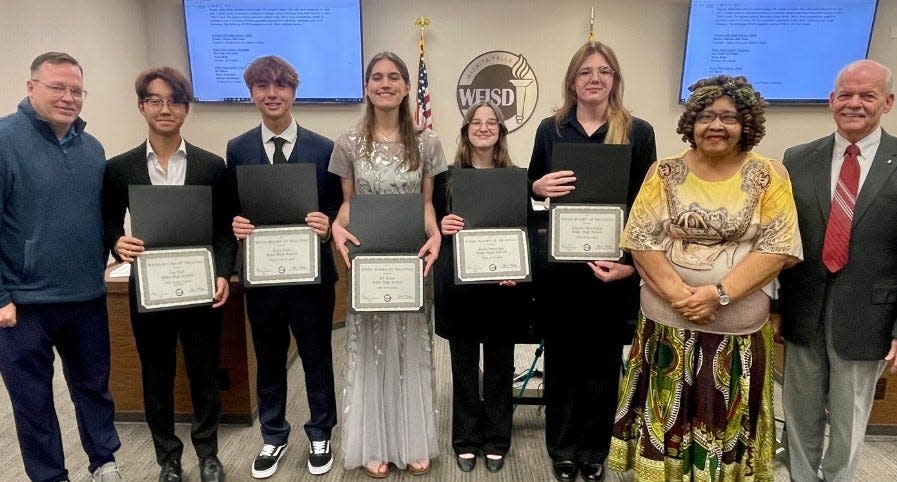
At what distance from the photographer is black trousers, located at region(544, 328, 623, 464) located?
6.76 feet

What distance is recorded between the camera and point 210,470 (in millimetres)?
2207

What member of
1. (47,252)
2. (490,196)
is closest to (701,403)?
(490,196)

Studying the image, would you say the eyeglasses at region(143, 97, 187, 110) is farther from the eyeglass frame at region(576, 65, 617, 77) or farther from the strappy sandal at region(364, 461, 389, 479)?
the strappy sandal at region(364, 461, 389, 479)

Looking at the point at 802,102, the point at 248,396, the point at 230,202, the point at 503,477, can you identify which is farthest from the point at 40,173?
the point at 802,102

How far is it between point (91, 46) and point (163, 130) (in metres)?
2.63

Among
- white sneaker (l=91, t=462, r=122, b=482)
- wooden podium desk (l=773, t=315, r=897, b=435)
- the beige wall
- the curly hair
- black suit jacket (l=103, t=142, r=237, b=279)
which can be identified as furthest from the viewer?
the beige wall

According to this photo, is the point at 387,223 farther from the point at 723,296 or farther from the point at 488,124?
the point at 723,296

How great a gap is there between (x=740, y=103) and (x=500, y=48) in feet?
10.6

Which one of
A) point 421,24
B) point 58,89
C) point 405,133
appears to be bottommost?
point 405,133

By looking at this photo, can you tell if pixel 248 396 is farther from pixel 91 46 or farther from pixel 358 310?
pixel 91 46

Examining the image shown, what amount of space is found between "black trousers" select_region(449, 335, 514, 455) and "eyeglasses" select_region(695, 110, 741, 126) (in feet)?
3.52

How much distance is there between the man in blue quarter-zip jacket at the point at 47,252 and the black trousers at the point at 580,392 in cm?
173

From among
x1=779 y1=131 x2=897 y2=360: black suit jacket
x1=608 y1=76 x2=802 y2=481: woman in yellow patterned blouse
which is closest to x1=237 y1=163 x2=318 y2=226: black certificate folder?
x1=608 y1=76 x2=802 y2=481: woman in yellow patterned blouse

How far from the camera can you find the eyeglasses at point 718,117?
5.06 feet
